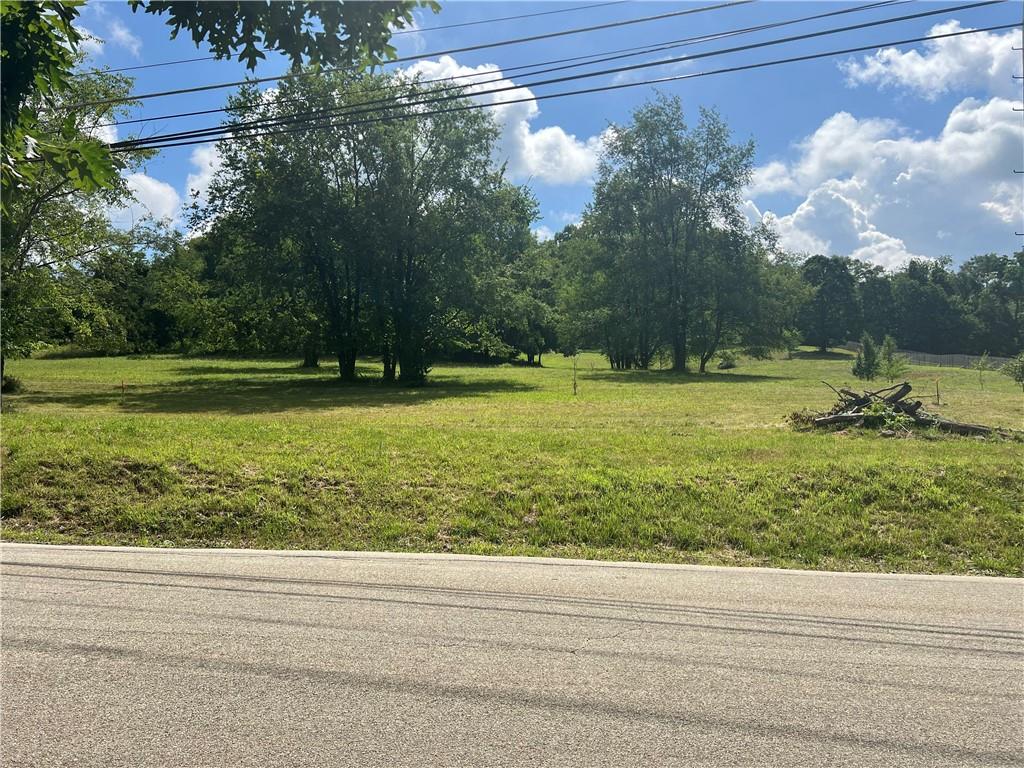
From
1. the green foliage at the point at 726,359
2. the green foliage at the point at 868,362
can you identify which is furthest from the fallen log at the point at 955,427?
the green foliage at the point at 726,359

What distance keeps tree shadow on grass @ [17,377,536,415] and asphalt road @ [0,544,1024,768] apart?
13.3 m

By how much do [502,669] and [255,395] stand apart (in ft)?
68.8

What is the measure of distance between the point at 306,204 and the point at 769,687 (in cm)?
2512

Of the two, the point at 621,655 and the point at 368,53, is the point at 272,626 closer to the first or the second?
the point at 621,655

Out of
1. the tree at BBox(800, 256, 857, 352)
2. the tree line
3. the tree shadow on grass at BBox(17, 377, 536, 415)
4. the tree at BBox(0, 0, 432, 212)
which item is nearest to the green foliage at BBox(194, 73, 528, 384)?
the tree line

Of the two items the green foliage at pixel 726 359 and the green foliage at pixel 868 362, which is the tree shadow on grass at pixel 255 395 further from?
the green foliage at pixel 726 359

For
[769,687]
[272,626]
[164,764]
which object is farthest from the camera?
[272,626]

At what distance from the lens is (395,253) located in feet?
89.8

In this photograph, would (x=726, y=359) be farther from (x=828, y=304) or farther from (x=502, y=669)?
(x=502, y=669)

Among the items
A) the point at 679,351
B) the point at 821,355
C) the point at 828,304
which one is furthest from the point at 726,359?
the point at 828,304

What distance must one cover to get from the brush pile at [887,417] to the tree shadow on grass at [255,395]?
1104 cm

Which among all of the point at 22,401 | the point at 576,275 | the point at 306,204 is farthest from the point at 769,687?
the point at 576,275

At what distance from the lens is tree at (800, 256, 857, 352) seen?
259 feet

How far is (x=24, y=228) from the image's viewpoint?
1873 centimetres
